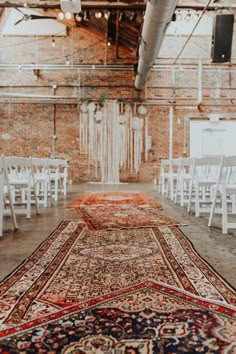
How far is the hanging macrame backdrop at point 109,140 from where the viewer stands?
1262 centimetres

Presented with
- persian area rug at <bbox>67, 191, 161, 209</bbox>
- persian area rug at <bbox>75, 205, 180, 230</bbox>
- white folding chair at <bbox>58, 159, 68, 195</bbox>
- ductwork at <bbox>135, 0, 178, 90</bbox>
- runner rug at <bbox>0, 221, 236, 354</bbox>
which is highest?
ductwork at <bbox>135, 0, 178, 90</bbox>

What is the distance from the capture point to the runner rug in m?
1.19

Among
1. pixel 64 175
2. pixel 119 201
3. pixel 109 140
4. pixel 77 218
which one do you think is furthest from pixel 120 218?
pixel 109 140

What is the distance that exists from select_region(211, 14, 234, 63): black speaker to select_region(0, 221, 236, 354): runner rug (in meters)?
6.92

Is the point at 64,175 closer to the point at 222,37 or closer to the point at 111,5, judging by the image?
the point at 111,5

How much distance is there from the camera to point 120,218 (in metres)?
4.15

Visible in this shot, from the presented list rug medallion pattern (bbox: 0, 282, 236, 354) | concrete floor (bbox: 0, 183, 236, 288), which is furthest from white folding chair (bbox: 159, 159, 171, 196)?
rug medallion pattern (bbox: 0, 282, 236, 354)

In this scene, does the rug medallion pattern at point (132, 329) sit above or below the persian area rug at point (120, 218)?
above

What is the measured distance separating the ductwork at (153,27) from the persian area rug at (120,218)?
3.05 metres

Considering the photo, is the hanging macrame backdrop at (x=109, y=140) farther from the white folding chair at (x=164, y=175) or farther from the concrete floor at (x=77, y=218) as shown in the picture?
the concrete floor at (x=77, y=218)

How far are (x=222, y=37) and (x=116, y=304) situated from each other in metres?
8.05

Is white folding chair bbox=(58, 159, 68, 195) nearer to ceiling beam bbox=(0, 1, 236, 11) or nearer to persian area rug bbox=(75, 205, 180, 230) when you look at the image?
persian area rug bbox=(75, 205, 180, 230)

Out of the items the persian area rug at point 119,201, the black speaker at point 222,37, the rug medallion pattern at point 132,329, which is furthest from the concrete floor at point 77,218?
the black speaker at point 222,37

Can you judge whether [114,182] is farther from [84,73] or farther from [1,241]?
[1,241]
